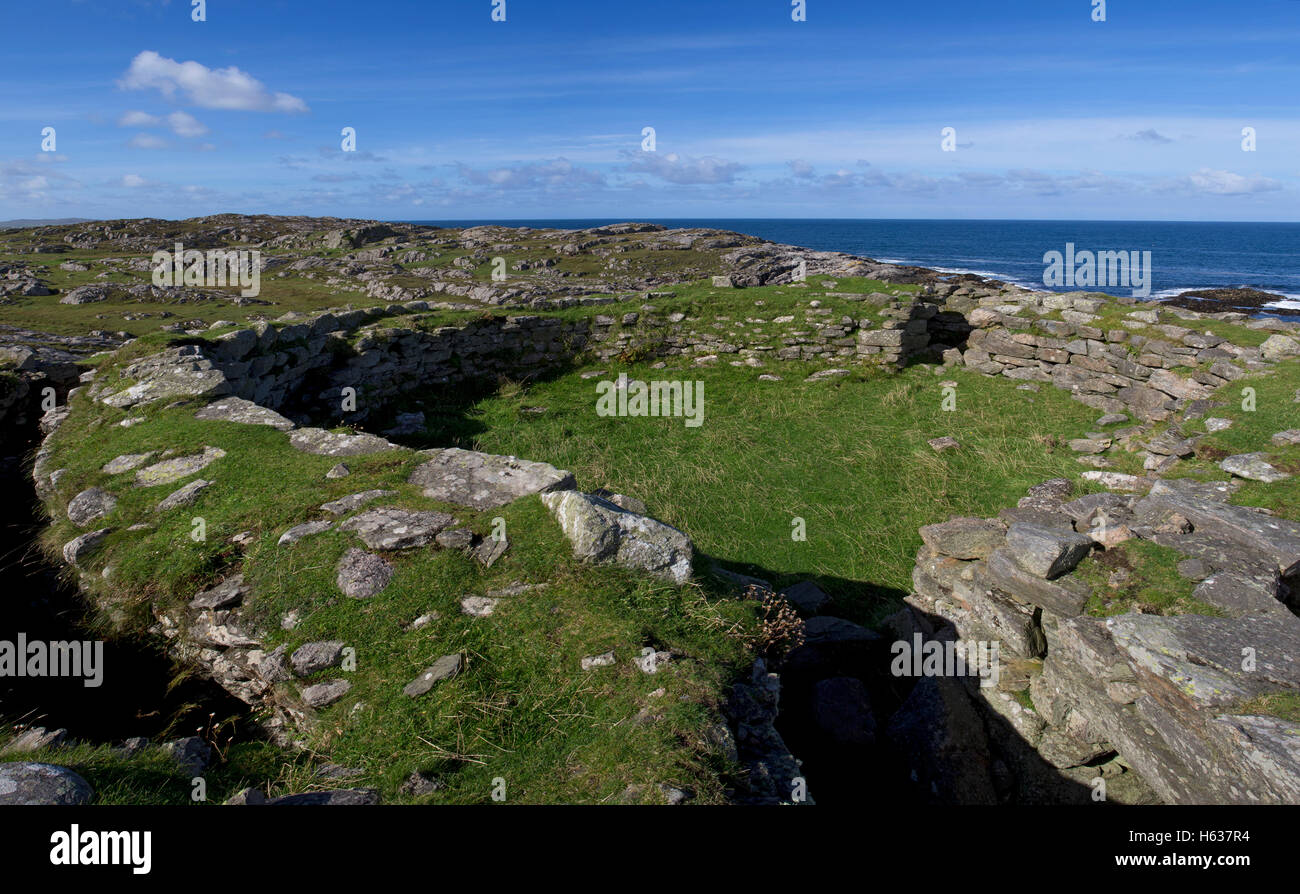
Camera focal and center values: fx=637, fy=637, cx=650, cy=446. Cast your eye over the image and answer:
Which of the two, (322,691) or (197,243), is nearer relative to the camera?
(322,691)

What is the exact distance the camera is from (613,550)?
5.92 m

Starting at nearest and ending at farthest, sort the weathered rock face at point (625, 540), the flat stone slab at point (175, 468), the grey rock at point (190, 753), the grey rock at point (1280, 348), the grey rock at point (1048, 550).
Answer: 1. the grey rock at point (190, 753)
2. the weathered rock face at point (625, 540)
3. the grey rock at point (1048, 550)
4. the flat stone slab at point (175, 468)
5. the grey rock at point (1280, 348)

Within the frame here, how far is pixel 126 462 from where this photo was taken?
26.7 feet

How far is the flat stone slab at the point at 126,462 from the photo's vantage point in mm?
8008

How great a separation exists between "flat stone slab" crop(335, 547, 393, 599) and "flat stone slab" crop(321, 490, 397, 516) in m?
0.84

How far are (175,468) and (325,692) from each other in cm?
486

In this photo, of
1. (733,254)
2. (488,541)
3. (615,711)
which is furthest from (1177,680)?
(733,254)

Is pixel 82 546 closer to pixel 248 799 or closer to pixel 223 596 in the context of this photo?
pixel 223 596

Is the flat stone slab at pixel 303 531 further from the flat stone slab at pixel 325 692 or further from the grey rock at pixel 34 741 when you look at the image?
the grey rock at pixel 34 741

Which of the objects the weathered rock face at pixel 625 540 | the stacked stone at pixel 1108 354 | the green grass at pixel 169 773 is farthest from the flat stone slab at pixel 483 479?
the stacked stone at pixel 1108 354

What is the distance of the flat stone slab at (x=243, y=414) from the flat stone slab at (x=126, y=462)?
3.98ft
